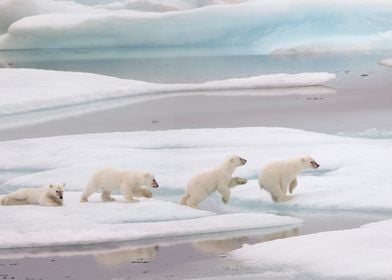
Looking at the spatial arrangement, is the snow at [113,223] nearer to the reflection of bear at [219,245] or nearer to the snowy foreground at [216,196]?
the snowy foreground at [216,196]

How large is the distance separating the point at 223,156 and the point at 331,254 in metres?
2.93

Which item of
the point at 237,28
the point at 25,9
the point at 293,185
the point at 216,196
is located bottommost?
the point at 216,196

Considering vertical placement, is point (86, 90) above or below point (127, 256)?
above

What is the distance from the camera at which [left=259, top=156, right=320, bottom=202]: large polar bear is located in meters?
6.37

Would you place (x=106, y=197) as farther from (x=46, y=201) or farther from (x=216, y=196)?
(x=216, y=196)

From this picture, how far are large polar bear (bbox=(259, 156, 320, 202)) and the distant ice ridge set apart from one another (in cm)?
1121

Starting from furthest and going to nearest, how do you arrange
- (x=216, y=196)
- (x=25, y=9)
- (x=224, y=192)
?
(x=25, y=9) < (x=216, y=196) < (x=224, y=192)

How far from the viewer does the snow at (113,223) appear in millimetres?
5488

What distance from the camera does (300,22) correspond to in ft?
57.5

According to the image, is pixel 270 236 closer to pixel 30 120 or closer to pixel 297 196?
pixel 297 196

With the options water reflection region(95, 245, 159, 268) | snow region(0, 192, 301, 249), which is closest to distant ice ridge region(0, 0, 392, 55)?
snow region(0, 192, 301, 249)

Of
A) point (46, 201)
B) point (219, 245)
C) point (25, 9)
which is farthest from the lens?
point (25, 9)

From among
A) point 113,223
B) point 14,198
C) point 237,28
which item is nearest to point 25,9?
point 237,28

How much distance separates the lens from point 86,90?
12875mm
